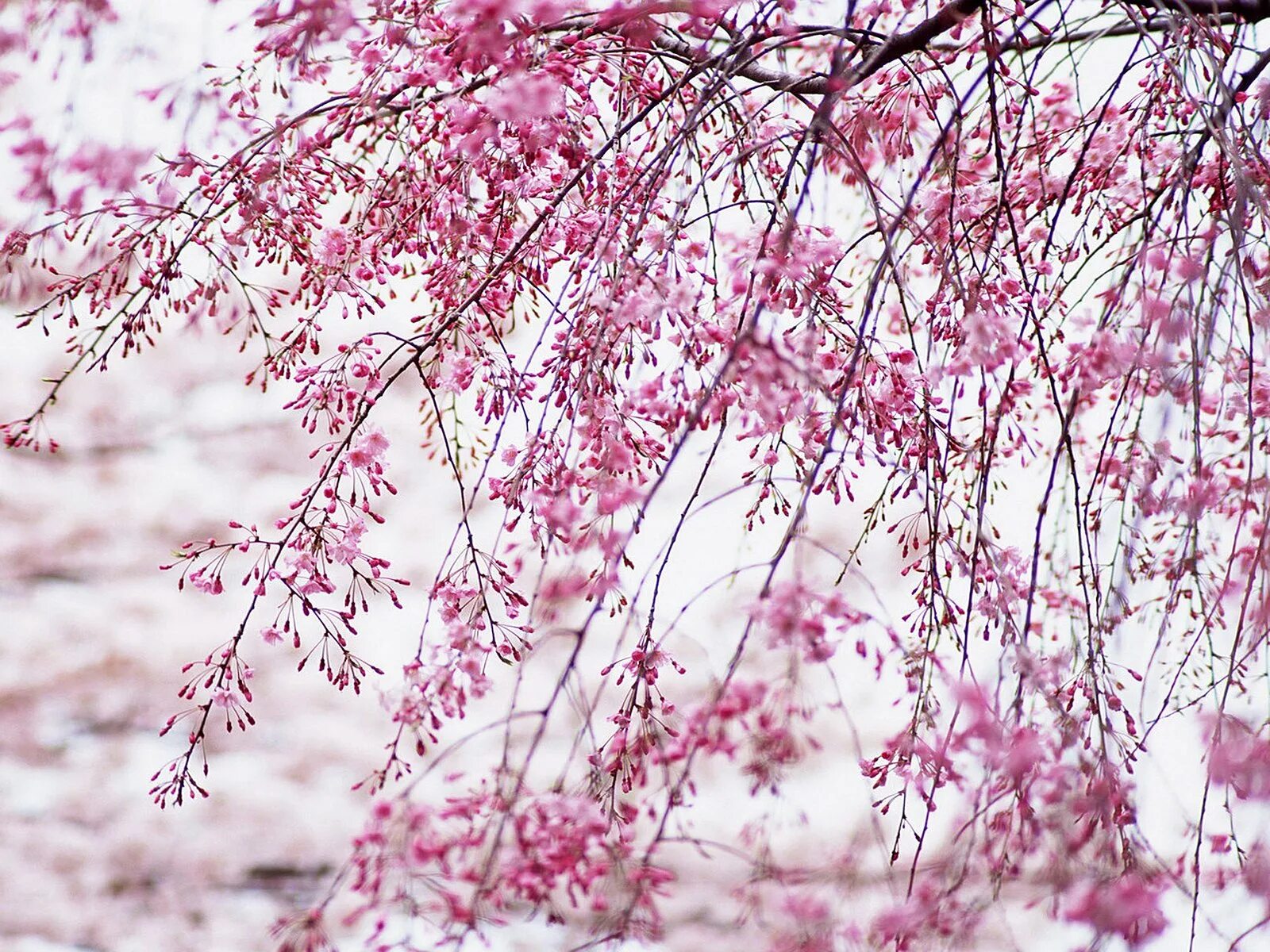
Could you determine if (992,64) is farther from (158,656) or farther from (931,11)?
(158,656)

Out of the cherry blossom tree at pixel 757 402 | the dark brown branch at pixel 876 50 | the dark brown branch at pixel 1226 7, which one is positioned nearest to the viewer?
the cherry blossom tree at pixel 757 402

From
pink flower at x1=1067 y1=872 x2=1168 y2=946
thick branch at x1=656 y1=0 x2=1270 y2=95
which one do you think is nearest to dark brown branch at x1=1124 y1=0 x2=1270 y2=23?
thick branch at x1=656 y1=0 x2=1270 y2=95

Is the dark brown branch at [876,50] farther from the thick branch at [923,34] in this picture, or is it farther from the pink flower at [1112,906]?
the pink flower at [1112,906]

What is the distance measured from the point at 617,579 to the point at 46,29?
0.74m

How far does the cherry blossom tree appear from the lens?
69 centimetres

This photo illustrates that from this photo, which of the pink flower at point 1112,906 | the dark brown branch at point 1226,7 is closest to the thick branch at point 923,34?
the dark brown branch at point 1226,7

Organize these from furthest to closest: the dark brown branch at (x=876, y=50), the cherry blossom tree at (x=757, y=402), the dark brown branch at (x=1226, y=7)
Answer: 1. the dark brown branch at (x=1226, y=7)
2. the dark brown branch at (x=876, y=50)
3. the cherry blossom tree at (x=757, y=402)

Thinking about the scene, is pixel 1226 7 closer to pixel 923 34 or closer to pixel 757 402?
pixel 923 34

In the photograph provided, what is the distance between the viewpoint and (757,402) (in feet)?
3.06

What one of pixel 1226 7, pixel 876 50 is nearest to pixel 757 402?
pixel 876 50

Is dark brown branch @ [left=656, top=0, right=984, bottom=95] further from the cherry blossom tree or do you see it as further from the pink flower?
the pink flower

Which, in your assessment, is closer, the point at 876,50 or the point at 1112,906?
the point at 1112,906

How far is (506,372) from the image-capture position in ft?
3.71

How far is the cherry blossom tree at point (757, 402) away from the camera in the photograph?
0.69m
